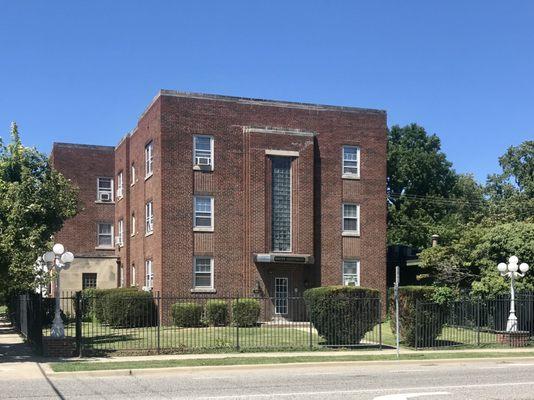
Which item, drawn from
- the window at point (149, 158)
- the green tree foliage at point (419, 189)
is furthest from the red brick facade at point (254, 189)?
the green tree foliage at point (419, 189)

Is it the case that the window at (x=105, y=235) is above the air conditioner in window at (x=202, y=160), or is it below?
below

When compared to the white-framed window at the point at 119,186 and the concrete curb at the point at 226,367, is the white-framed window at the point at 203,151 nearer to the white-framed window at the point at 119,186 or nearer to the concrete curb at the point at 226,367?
the white-framed window at the point at 119,186

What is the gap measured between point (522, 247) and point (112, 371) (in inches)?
723

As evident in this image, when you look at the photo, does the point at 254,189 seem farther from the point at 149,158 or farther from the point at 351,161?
the point at 149,158

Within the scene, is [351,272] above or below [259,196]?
below

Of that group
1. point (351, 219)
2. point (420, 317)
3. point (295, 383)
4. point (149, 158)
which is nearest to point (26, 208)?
point (149, 158)

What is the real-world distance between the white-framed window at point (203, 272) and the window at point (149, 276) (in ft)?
8.46

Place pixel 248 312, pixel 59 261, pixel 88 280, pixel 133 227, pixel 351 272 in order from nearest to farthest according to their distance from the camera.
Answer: pixel 59 261 < pixel 248 312 < pixel 351 272 < pixel 133 227 < pixel 88 280

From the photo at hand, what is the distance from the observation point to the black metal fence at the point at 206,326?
21359 millimetres

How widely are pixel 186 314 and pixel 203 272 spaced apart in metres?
3.04

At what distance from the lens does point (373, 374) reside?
1628 cm

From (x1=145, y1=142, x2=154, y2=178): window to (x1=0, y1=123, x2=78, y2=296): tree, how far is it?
6.06 meters

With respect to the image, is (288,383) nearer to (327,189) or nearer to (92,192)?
(327,189)

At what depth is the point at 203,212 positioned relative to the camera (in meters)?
32.2
